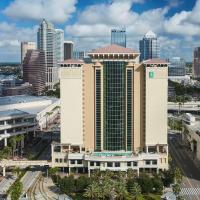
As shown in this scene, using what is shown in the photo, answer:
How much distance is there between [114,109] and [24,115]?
129 ft

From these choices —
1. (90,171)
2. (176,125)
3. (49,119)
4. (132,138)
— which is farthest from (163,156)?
(49,119)

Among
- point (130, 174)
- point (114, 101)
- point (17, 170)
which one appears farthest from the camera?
point (114, 101)

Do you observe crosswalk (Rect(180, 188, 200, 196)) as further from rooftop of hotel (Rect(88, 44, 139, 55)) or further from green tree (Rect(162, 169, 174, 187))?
rooftop of hotel (Rect(88, 44, 139, 55))

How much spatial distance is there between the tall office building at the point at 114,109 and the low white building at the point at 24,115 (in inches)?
1120

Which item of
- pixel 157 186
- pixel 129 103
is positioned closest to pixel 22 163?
pixel 129 103

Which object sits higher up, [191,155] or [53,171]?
[191,155]

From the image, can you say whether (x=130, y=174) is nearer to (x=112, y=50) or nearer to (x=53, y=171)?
(x=53, y=171)

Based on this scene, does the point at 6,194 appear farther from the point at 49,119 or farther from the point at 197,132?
the point at 49,119

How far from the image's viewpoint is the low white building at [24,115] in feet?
411

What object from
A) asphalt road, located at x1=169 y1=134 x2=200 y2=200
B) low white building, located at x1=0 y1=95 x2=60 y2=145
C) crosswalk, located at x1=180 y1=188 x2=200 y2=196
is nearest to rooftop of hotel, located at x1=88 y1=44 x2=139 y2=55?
asphalt road, located at x1=169 y1=134 x2=200 y2=200

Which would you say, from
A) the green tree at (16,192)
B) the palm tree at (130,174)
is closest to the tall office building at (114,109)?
the palm tree at (130,174)

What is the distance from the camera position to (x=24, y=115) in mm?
130500

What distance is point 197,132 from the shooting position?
11738 centimetres

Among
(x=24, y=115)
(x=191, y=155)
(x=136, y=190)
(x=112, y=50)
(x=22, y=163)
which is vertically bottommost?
(x=136, y=190)
